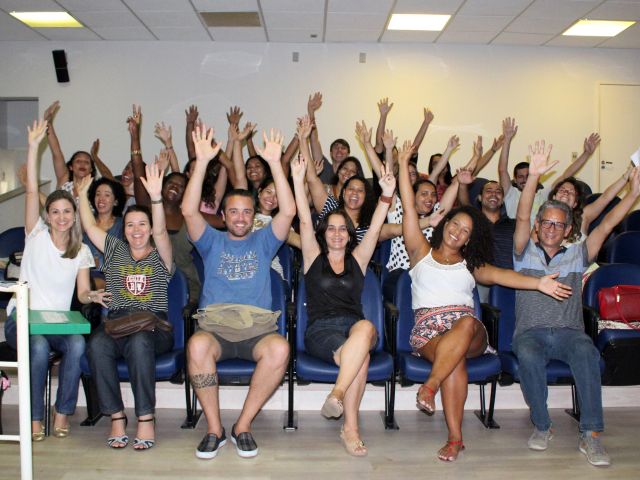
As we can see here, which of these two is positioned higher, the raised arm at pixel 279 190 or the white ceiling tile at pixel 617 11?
the white ceiling tile at pixel 617 11

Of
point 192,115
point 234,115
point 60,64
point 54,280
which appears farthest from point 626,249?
point 60,64

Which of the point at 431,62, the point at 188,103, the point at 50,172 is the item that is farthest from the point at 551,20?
the point at 50,172

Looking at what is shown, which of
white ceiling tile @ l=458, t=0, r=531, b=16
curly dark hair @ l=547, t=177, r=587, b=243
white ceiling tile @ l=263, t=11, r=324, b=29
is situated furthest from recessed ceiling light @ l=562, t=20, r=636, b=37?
curly dark hair @ l=547, t=177, r=587, b=243

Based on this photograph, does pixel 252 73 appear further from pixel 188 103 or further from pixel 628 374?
pixel 628 374

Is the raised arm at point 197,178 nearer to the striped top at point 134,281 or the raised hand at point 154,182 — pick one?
the raised hand at point 154,182

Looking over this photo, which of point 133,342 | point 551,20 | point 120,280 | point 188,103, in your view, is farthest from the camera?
point 188,103

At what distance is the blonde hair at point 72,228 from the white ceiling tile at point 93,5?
3591 mm

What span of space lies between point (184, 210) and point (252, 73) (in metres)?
5.13

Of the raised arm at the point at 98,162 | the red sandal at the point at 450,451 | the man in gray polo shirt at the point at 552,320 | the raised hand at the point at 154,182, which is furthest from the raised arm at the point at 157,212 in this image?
the raised arm at the point at 98,162

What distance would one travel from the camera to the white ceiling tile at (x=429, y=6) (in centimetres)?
639

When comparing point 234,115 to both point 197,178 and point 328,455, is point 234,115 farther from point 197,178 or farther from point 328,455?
point 328,455

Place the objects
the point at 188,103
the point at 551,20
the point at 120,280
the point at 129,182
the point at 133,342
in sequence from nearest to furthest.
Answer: the point at 133,342 → the point at 120,280 → the point at 129,182 → the point at 551,20 → the point at 188,103

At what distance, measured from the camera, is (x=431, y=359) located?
347cm

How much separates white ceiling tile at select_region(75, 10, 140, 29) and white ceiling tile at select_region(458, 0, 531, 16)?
3.55m
